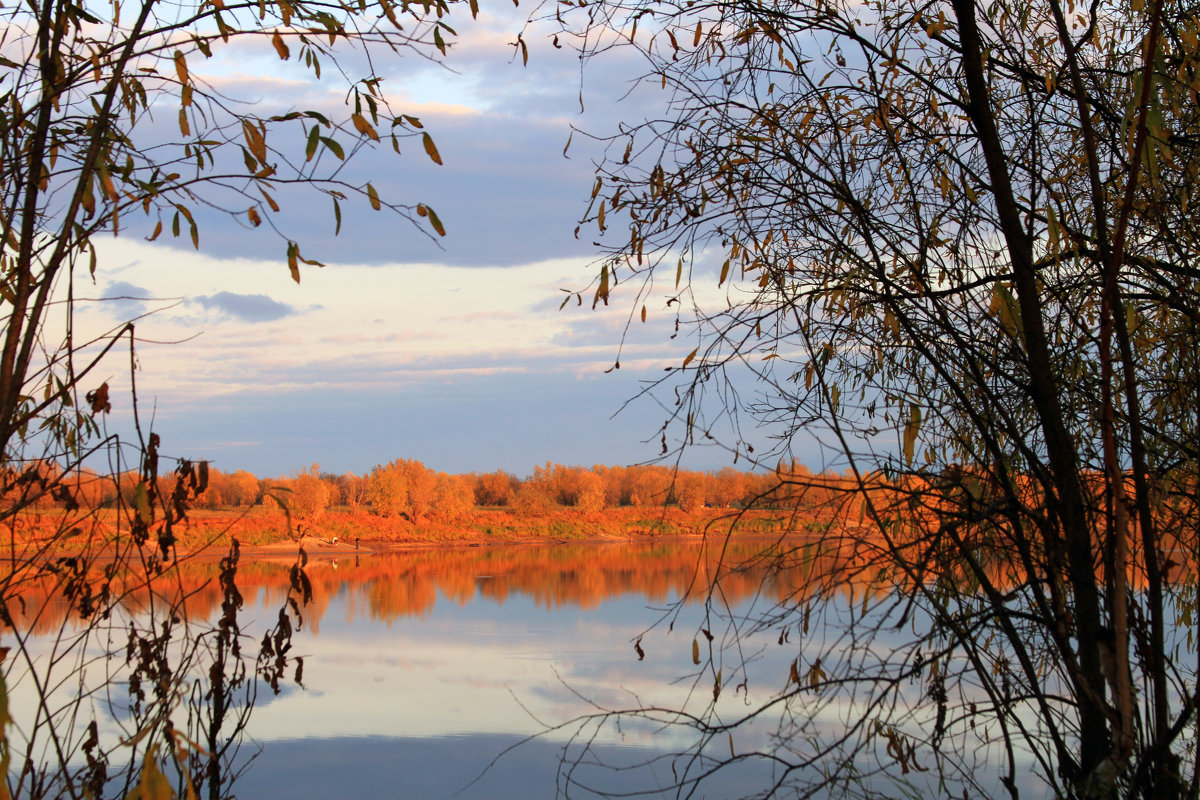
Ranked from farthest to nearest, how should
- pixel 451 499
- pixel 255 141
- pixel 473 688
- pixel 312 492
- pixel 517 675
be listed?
pixel 451 499, pixel 312 492, pixel 517 675, pixel 473 688, pixel 255 141

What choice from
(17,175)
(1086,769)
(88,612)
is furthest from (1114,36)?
(88,612)

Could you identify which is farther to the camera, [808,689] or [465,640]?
[465,640]

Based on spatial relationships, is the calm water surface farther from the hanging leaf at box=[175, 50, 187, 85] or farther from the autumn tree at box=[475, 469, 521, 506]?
the autumn tree at box=[475, 469, 521, 506]

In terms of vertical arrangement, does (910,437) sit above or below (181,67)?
below

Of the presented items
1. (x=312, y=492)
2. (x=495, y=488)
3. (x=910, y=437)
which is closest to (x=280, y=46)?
(x=910, y=437)

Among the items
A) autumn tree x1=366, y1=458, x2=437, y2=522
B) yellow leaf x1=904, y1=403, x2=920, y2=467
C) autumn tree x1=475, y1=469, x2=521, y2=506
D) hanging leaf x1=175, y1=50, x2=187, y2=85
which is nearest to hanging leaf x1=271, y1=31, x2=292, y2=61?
hanging leaf x1=175, y1=50, x2=187, y2=85

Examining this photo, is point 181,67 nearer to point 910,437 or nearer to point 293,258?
point 293,258

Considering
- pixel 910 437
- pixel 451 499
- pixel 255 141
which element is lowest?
pixel 451 499

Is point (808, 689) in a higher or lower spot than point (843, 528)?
lower

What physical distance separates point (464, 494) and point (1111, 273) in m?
25.9

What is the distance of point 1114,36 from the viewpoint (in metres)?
3.01

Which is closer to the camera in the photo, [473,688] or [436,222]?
[436,222]

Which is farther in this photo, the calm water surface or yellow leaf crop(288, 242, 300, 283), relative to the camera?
the calm water surface

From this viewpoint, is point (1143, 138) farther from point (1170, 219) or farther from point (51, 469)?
point (51, 469)
